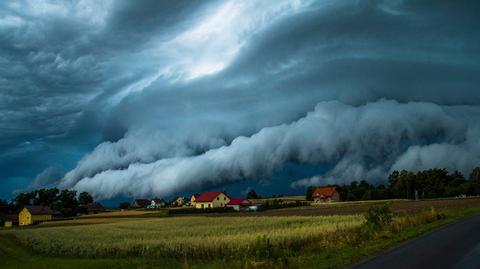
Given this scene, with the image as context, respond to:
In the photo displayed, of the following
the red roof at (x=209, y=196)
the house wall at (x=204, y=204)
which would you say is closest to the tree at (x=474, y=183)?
the red roof at (x=209, y=196)

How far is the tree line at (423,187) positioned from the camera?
15525 cm

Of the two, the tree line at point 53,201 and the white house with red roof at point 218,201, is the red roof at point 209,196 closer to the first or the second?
the white house with red roof at point 218,201

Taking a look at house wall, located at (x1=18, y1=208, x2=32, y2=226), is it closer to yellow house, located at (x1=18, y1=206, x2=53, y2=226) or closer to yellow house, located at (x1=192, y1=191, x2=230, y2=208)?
yellow house, located at (x1=18, y1=206, x2=53, y2=226)

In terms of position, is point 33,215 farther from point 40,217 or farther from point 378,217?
point 378,217

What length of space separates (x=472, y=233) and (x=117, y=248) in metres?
25.4

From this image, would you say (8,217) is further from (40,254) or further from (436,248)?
(436,248)

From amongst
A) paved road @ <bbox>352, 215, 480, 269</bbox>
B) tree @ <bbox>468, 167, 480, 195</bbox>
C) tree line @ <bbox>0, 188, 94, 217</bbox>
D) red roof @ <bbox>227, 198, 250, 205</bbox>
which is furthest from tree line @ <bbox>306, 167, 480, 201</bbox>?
paved road @ <bbox>352, 215, 480, 269</bbox>

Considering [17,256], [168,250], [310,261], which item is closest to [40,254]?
[17,256]

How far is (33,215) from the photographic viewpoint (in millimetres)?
148750

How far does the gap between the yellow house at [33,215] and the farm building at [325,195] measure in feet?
322

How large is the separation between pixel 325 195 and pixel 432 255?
537 feet

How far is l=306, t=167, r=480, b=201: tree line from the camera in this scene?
155 metres

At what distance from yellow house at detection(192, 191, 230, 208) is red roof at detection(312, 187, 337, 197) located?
37828 millimetres

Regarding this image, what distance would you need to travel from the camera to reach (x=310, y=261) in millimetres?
19562
